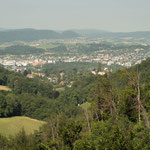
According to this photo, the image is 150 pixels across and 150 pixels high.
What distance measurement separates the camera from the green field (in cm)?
4781

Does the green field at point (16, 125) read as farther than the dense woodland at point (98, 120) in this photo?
Yes

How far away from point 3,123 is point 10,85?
33.2 m

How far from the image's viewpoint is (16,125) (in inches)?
2044

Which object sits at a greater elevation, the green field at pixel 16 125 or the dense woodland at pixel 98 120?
the dense woodland at pixel 98 120

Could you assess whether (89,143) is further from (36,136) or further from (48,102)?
(48,102)

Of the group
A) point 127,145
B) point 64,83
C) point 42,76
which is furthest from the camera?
point 42,76

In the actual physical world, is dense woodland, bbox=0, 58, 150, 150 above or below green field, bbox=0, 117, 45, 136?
above

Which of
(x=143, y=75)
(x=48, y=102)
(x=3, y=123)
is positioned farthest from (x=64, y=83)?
(x=3, y=123)

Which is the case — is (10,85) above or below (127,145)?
below

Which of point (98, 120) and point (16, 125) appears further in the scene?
point (16, 125)

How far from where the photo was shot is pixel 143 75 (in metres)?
64.6

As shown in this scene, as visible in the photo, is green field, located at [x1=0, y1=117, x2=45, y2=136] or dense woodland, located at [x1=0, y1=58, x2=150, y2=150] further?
green field, located at [x1=0, y1=117, x2=45, y2=136]

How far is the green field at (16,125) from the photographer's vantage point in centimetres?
4781

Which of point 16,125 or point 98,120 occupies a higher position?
point 98,120
